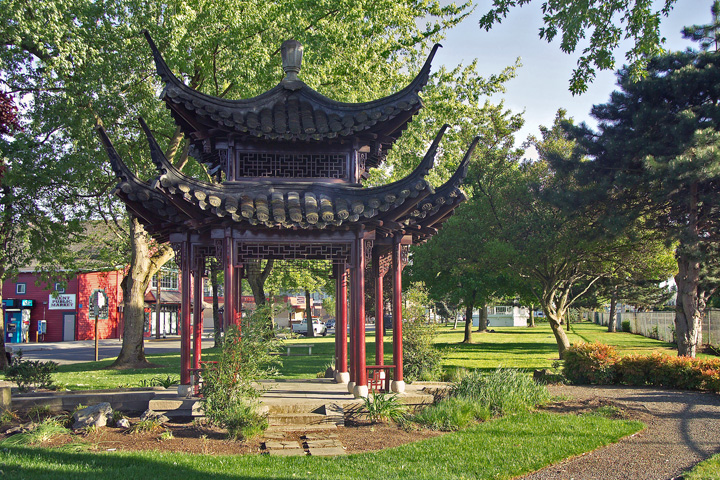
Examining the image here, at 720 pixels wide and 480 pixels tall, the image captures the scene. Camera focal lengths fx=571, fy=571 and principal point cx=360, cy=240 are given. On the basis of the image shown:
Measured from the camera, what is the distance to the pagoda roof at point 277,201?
10.1m

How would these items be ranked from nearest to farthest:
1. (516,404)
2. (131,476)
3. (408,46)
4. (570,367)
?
(131,476) < (516,404) < (570,367) < (408,46)

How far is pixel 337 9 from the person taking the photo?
2250cm

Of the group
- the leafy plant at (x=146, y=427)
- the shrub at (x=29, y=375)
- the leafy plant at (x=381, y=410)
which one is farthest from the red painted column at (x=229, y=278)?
the shrub at (x=29, y=375)

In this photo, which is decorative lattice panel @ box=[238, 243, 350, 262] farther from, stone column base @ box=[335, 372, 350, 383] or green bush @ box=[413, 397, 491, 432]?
stone column base @ box=[335, 372, 350, 383]

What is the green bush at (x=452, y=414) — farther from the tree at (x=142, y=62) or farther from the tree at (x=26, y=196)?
the tree at (x=26, y=196)

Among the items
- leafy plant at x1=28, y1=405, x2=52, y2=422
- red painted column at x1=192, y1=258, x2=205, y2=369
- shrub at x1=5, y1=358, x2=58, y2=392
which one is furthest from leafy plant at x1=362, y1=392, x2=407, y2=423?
shrub at x1=5, y1=358, x2=58, y2=392

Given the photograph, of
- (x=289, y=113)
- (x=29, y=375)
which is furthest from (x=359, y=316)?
(x=29, y=375)

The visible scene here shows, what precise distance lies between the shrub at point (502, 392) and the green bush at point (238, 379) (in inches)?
172

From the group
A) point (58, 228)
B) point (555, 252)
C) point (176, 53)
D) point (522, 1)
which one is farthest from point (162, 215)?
point (555, 252)

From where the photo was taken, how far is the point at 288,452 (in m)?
8.55

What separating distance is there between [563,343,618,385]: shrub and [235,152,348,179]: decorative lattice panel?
10.4 metres

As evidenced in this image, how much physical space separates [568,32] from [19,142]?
18.4 meters

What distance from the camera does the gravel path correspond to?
25.9ft

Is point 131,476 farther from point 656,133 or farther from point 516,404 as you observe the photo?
point 656,133
